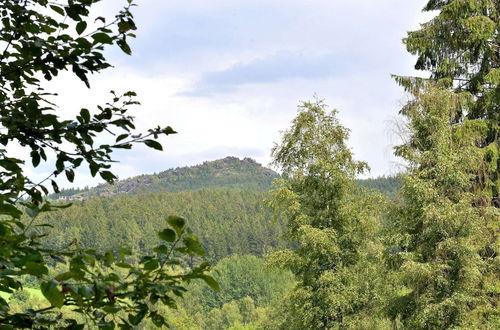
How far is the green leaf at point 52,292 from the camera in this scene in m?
1.35

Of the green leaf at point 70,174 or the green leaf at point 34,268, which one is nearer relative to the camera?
the green leaf at point 34,268

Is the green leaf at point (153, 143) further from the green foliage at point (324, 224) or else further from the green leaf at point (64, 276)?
the green foliage at point (324, 224)

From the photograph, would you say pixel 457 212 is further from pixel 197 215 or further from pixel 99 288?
pixel 197 215

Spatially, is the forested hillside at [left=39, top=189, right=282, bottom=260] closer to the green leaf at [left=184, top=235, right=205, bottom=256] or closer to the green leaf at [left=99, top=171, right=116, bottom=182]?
the green leaf at [left=99, top=171, right=116, bottom=182]

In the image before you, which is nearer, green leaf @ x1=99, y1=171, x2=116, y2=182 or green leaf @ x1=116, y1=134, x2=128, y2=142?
green leaf @ x1=116, y1=134, x2=128, y2=142

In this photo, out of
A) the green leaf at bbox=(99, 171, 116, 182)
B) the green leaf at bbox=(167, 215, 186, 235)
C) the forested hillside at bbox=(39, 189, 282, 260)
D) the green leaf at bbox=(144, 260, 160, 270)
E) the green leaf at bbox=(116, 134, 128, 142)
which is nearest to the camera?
the green leaf at bbox=(167, 215, 186, 235)

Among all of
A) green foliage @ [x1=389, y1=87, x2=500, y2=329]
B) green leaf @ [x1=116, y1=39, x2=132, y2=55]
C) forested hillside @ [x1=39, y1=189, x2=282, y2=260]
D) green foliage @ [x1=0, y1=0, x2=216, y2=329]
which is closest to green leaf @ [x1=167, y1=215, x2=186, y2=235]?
green foliage @ [x1=0, y1=0, x2=216, y2=329]

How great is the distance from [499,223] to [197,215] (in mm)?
134464

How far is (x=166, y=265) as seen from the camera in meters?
1.68

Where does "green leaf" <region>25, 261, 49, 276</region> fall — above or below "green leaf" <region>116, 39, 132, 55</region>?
below

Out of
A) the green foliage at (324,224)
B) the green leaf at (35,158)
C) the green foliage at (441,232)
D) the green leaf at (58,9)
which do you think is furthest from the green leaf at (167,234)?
the green foliage at (324,224)

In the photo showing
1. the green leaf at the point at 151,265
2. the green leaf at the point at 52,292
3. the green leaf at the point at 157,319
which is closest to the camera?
the green leaf at the point at 52,292

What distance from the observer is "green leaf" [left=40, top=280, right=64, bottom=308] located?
1346 mm

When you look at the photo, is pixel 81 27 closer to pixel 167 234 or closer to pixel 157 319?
pixel 167 234
